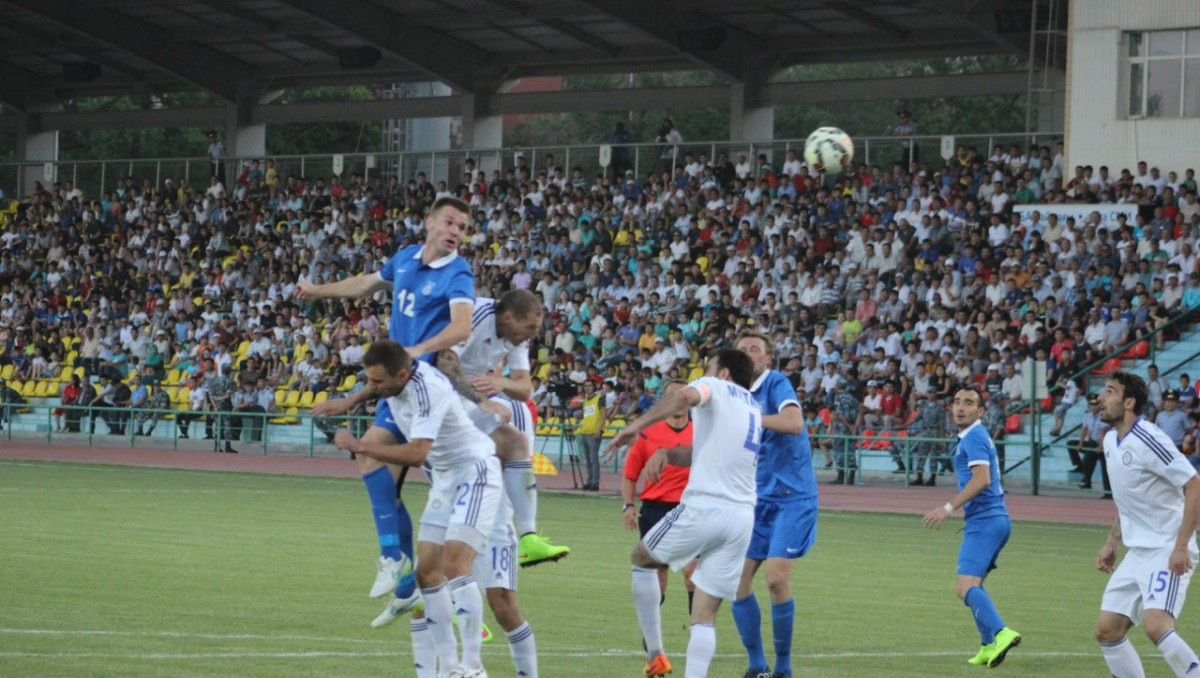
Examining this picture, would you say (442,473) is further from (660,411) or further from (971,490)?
(971,490)

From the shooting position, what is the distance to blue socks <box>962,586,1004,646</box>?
11.8 m

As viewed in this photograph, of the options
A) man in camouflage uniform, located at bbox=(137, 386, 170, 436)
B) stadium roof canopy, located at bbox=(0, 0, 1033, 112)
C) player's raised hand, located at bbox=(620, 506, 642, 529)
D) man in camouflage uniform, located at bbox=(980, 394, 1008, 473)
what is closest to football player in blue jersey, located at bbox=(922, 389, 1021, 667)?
player's raised hand, located at bbox=(620, 506, 642, 529)

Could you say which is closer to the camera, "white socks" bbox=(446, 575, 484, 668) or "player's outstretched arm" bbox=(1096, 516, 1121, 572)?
"white socks" bbox=(446, 575, 484, 668)

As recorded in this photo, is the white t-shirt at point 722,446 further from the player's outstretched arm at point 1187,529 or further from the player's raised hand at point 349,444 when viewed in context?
the player's outstretched arm at point 1187,529

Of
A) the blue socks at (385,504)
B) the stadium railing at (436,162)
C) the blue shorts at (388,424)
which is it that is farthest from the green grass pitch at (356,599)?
the stadium railing at (436,162)

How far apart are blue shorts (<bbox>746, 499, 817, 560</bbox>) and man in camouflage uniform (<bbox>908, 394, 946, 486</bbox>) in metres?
18.6

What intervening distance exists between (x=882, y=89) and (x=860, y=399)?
14.8m

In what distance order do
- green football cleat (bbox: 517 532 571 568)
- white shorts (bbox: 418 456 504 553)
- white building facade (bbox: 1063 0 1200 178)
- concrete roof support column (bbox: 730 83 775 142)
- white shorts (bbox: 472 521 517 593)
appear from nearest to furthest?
white shorts (bbox: 418 456 504 553), white shorts (bbox: 472 521 517 593), green football cleat (bbox: 517 532 571 568), white building facade (bbox: 1063 0 1200 178), concrete roof support column (bbox: 730 83 775 142)

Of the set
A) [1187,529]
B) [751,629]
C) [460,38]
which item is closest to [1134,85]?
[460,38]

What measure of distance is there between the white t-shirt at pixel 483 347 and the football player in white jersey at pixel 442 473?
0.81 meters

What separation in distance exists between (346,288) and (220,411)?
27.8 metres

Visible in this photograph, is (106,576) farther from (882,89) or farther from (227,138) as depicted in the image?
(227,138)

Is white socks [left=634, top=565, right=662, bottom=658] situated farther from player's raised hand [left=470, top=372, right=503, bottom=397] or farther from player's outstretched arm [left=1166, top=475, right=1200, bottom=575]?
player's outstretched arm [left=1166, top=475, right=1200, bottom=575]

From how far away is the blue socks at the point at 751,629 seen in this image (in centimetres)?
1102
